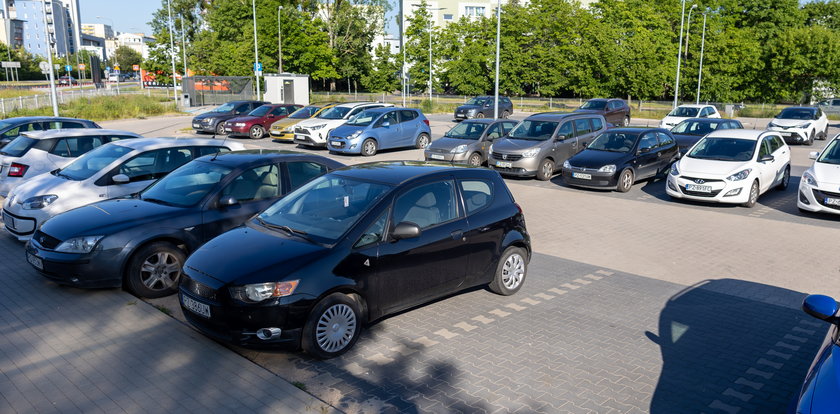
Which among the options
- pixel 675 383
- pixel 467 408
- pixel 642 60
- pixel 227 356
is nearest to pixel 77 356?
pixel 227 356

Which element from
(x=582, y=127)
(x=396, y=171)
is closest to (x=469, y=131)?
(x=582, y=127)

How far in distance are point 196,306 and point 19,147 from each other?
29.3ft

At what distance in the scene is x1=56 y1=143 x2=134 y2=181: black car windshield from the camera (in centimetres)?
985

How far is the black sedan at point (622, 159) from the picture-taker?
49.8ft

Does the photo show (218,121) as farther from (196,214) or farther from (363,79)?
(363,79)

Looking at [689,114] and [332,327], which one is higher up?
[689,114]

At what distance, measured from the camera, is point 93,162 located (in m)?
10.1

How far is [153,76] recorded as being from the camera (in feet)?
214

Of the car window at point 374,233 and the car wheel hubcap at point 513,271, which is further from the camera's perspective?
the car wheel hubcap at point 513,271

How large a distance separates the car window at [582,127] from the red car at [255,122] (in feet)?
45.4

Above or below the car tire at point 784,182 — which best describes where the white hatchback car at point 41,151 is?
above

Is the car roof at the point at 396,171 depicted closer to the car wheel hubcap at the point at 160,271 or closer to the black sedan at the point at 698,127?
the car wheel hubcap at the point at 160,271

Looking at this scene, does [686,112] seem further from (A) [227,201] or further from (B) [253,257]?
(B) [253,257]

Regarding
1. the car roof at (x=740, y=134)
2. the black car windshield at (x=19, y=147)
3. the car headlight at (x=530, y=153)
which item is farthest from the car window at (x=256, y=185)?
the car roof at (x=740, y=134)
